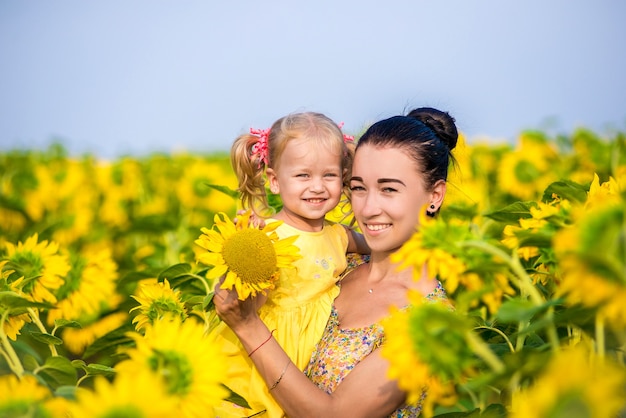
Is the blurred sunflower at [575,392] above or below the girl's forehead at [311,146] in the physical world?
below

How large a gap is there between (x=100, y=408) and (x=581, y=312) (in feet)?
2.45

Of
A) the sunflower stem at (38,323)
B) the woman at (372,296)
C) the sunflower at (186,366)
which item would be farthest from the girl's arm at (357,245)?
the sunflower at (186,366)

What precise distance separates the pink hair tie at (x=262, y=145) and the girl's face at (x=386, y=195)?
0.56 meters

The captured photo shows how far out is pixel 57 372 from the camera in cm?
158

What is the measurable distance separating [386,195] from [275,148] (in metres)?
0.59

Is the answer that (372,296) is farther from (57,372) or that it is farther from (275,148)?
(57,372)

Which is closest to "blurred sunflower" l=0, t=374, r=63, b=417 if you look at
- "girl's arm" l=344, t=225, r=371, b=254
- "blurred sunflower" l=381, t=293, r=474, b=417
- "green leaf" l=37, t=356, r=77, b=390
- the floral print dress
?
"green leaf" l=37, t=356, r=77, b=390

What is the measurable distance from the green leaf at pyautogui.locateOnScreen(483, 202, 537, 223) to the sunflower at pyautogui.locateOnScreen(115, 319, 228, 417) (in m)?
0.84

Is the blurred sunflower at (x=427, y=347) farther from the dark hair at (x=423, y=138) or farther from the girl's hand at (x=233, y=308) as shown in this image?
the dark hair at (x=423, y=138)

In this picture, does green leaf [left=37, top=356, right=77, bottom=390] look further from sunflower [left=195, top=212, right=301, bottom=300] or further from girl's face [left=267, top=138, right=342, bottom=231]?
girl's face [left=267, top=138, right=342, bottom=231]

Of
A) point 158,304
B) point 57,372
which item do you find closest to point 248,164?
point 158,304

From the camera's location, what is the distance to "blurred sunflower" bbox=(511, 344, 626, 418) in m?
0.94

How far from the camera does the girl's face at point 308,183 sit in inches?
96.3

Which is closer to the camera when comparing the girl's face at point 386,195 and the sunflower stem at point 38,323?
the sunflower stem at point 38,323
